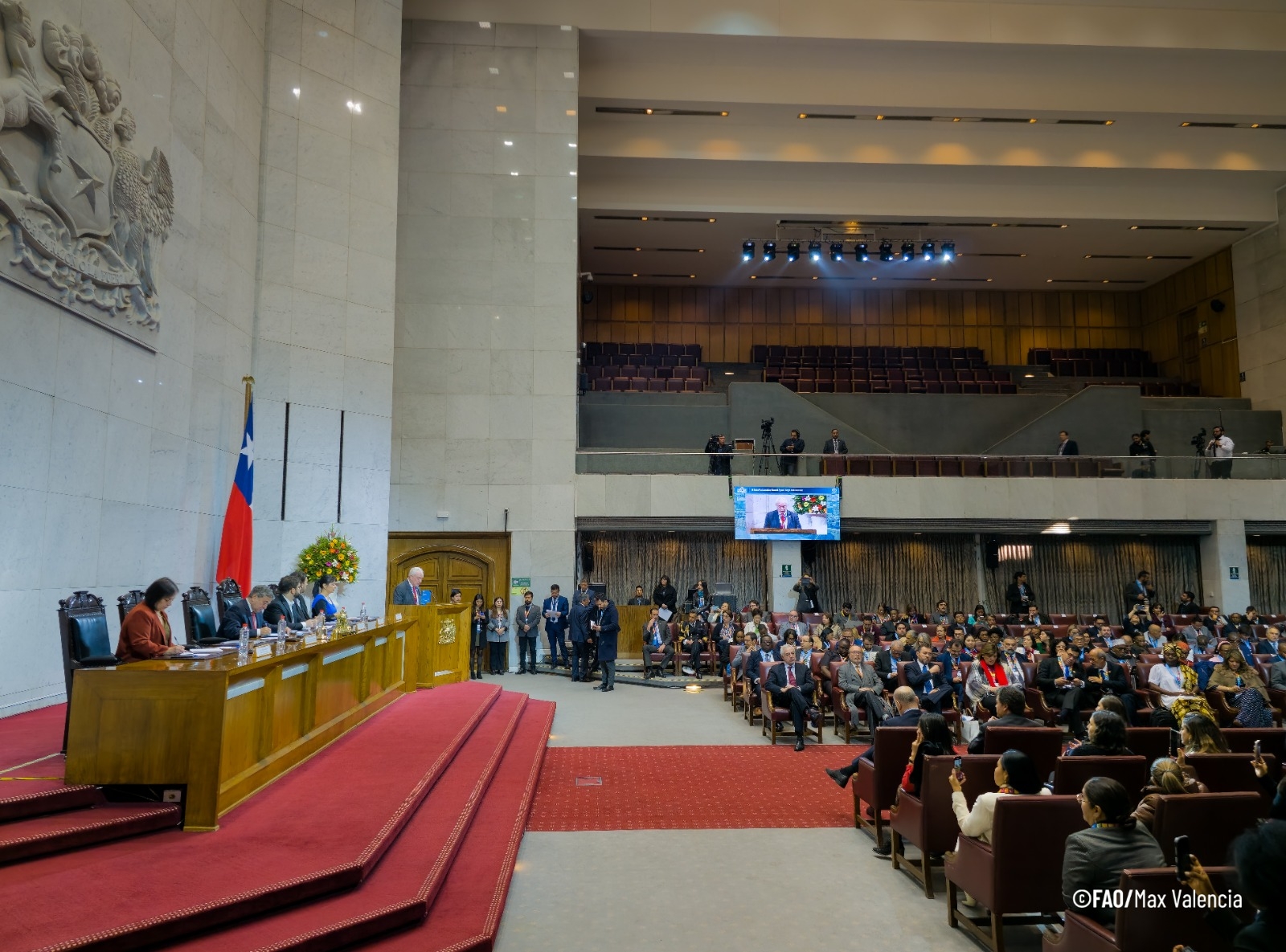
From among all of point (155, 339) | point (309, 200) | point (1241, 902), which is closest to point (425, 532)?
point (309, 200)

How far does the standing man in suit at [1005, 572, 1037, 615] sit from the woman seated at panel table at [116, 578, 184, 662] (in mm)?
15679

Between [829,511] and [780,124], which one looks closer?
[829,511]

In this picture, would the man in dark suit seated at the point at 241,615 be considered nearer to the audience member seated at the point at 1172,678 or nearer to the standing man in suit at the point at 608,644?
the standing man in suit at the point at 608,644

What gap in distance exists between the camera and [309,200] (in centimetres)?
1270

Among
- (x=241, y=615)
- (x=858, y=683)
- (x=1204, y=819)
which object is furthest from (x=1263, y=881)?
(x=858, y=683)

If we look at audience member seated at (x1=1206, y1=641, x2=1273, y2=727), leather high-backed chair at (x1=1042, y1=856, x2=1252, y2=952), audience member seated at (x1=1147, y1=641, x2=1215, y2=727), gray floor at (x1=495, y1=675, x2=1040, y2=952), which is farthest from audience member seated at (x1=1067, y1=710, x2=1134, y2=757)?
audience member seated at (x1=1147, y1=641, x2=1215, y2=727)

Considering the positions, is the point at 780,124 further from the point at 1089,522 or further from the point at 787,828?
the point at 787,828

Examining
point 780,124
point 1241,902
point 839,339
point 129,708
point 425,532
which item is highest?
point 780,124

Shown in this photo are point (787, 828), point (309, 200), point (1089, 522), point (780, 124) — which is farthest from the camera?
point (780, 124)

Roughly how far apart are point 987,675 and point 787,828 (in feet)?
13.1

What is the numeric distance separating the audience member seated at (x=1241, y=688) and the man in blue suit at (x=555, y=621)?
9551 mm

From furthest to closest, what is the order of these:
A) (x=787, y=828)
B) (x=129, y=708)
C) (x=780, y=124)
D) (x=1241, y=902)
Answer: (x=780, y=124) → (x=787, y=828) → (x=129, y=708) → (x=1241, y=902)

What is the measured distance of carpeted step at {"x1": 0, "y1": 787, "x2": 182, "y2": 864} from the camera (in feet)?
12.8

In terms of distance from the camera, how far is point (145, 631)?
516cm
